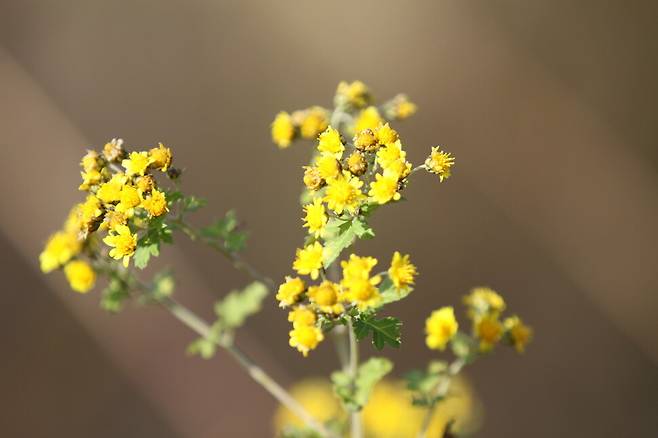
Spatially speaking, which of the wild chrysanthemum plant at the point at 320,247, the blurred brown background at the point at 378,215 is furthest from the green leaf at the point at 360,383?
the blurred brown background at the point at 378,215

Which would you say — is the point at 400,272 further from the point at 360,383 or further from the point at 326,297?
the point at 360,383

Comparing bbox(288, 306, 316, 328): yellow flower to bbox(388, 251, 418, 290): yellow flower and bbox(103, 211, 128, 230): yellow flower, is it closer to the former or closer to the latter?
bbox(388, 251, 418, 290): yellow flower

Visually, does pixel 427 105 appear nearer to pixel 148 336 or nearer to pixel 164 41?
pixel 164 41

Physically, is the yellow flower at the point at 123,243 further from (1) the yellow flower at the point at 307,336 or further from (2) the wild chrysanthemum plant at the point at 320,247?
(1) the yellow flower at the point at 307,336

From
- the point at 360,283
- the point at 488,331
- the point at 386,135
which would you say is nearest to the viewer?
the point at 360,283

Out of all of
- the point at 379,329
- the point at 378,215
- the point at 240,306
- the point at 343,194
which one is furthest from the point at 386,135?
the point at 378,215
